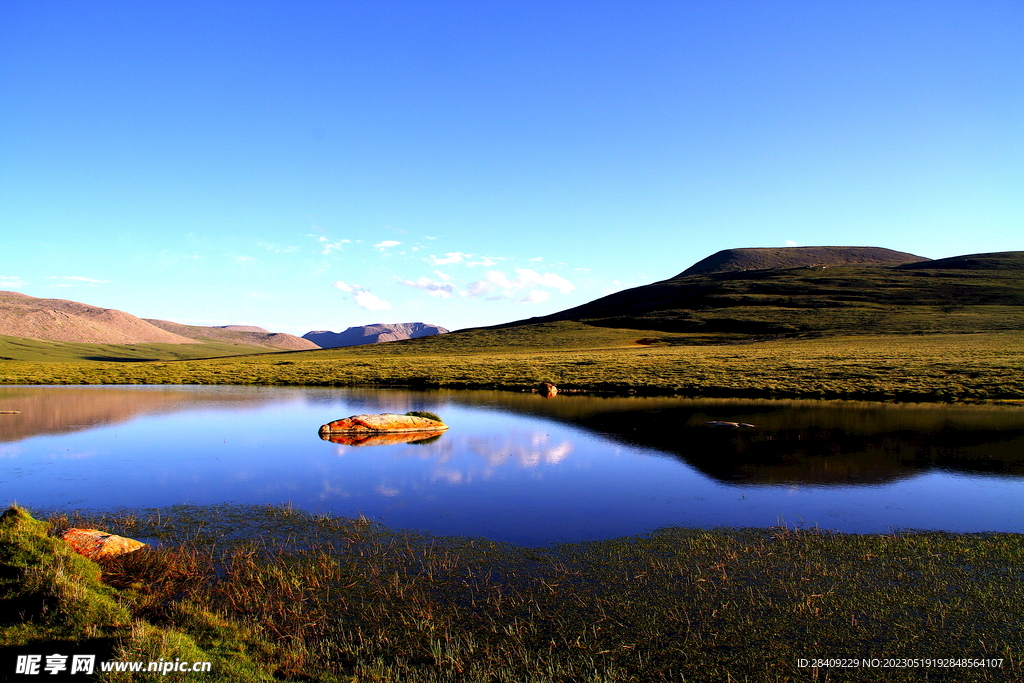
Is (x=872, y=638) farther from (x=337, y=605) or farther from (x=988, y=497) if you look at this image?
(x=988, y=497)

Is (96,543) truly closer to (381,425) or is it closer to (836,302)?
(381,425)

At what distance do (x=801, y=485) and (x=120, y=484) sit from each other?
1990cm

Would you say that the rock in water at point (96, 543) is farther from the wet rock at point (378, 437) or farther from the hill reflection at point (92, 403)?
the hill reflection at point (92, 403)

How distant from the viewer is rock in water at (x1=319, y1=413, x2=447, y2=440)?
26.1 metres

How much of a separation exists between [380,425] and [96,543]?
16.4 meters

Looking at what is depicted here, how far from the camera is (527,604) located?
29.1 ft

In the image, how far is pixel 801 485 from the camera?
55.5ft

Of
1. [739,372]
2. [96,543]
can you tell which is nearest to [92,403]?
[96,543]

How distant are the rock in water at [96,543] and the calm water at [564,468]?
4186 millimetres

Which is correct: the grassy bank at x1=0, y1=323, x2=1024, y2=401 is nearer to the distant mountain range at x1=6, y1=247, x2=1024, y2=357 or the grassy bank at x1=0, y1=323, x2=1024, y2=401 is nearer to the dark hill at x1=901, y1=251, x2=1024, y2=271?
the distant mountain range at x1=6, y1=247, x2=1024, y2=357

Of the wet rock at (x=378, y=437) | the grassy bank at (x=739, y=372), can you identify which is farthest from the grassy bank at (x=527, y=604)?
the grassy bank at (x=739, y=372)

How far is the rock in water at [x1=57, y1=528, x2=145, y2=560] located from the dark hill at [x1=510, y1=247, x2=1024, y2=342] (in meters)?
91.2

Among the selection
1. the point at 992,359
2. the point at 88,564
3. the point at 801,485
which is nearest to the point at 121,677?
the point at 88,564

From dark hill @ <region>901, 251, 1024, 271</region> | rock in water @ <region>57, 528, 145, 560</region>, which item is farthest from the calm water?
dark hill @ <region>901, 251, 1024, 271</region>
